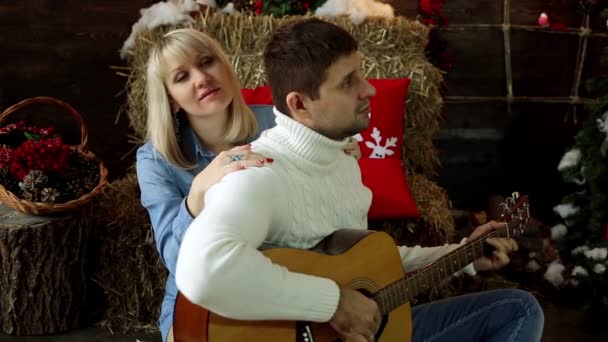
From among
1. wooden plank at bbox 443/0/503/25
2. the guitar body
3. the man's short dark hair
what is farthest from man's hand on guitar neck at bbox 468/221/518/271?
wooden plank at bbox 443/0/503/25

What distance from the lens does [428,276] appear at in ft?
5.48

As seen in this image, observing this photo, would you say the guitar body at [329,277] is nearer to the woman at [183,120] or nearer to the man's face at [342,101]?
the man's face at [342,101]

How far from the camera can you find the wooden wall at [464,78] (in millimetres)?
3588

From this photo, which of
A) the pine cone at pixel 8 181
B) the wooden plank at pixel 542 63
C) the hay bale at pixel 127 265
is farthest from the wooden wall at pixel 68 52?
the wooden plank at pixel 542 63

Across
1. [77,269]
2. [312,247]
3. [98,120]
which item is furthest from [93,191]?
[312,247]

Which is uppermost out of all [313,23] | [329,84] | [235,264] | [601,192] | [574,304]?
[313,23]

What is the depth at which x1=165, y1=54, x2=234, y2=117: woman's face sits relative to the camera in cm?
210

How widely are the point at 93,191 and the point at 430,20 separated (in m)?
1.96

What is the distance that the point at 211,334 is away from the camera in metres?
1.37

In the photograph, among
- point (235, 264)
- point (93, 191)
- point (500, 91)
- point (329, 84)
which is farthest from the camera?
point (500, 91)

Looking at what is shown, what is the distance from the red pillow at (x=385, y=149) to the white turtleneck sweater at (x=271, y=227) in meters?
1.11

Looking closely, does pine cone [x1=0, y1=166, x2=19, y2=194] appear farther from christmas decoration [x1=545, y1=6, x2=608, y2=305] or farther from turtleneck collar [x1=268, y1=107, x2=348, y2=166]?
christmas decoration [x1=545, y1=6, x2=608, y2=305]

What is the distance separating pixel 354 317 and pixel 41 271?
167 cm

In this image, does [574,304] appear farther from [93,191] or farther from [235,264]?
[235,264]
